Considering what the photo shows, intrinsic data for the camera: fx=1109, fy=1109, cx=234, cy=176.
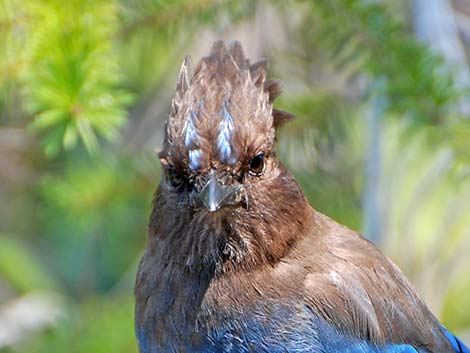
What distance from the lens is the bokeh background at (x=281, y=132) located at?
2.94 m

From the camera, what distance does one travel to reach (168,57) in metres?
4.94

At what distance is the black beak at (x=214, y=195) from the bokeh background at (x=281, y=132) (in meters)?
0.36

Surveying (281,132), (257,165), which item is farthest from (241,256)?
(281,132)

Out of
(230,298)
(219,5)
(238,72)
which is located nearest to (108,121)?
(238,72)

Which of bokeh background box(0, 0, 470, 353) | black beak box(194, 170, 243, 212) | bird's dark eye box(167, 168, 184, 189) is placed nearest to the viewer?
black beak box(194, 170, 243, 212)

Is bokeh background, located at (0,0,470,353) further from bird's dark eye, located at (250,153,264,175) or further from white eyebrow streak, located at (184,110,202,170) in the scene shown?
bird's dark eye, located at (250,153,264,175)

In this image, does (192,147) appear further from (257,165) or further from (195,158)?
(257,165)

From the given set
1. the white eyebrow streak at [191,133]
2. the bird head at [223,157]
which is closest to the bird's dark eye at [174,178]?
the bird head at [223,157]

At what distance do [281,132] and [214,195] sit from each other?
1.07 metres

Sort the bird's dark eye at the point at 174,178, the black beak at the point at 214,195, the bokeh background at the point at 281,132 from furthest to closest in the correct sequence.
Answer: the bokeh background at the point at 281,132
the bird's dark eye at the point at 174,178
the black beak at the point at 214,195

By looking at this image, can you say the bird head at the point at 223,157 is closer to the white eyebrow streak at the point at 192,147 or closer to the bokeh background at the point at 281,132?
the white eyebrow streak at the point at 192,147

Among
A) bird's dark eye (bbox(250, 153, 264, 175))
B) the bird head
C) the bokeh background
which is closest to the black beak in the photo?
the bird head

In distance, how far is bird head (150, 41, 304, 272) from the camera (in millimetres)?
2662

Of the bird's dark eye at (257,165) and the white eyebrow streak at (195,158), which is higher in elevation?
the white eyebrow streak at (195,158)
